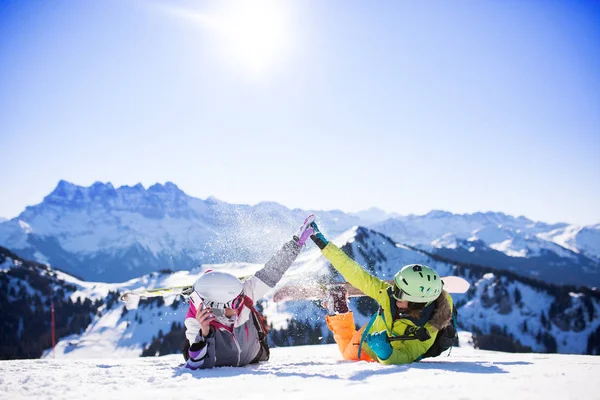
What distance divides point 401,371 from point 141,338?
584ft

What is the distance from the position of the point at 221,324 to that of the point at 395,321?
275 cm

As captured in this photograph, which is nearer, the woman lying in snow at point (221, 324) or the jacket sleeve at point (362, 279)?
the woman lying in snow at point (221, 324)

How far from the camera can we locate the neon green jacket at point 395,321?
6.11 metres

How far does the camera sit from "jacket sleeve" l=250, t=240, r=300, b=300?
23.0ft

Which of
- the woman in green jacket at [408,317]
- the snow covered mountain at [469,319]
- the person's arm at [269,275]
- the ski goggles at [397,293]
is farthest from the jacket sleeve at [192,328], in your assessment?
the snow covered mountain at [469,319]

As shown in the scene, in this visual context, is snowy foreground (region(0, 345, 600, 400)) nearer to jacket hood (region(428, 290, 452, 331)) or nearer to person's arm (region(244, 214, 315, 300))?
jacket hood (region(428, 290, 452, 331))

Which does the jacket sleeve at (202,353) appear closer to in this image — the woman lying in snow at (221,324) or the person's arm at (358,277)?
the woman lying in snow at (221,324)

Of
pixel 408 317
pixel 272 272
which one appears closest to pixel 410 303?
pixel 408 317

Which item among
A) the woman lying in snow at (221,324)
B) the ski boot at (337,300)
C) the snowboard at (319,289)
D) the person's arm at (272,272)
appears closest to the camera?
the woman lying in snow at (221,324)

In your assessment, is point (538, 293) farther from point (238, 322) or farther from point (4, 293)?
point (4, 293)

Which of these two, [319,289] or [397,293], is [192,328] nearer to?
[397,293]

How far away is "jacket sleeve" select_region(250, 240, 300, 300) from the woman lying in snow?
0.9 inches

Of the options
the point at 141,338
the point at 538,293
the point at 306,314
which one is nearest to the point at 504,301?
the point at 538,293

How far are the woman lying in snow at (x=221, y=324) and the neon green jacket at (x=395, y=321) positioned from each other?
1.87m
